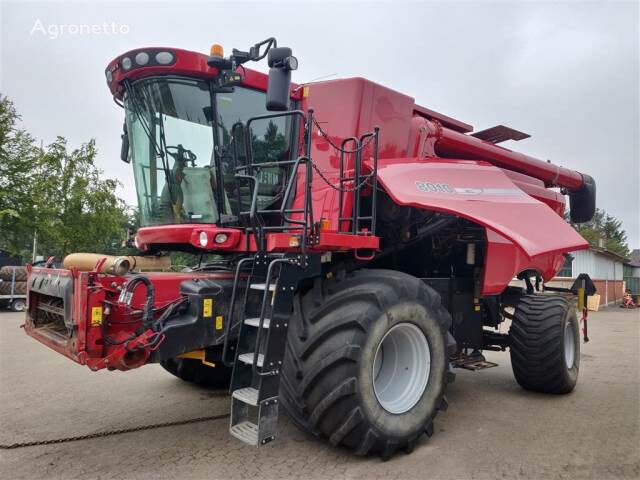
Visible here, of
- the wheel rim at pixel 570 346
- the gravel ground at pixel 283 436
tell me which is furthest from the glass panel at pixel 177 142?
the wheel rim at pixel 570 346

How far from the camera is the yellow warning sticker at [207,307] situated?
3.51m

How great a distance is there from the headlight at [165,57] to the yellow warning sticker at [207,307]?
6.31 ft

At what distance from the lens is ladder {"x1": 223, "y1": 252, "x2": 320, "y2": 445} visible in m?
3.15

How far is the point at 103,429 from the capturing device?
13.6ft

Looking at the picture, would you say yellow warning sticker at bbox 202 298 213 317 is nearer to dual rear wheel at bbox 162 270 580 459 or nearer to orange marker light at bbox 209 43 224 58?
dual rear wheel at bbox 162 270 580 459

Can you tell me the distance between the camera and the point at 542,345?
537 cm

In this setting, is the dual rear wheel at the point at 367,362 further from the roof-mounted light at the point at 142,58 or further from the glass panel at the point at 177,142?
the roof-mounted light at the point at 142,58

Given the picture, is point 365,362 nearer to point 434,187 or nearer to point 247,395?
point 247,395

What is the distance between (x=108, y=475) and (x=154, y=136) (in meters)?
2.59

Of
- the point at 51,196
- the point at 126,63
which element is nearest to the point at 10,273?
the point at 51,196

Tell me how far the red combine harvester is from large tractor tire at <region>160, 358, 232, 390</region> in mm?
22

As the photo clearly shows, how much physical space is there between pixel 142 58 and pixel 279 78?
1257mm

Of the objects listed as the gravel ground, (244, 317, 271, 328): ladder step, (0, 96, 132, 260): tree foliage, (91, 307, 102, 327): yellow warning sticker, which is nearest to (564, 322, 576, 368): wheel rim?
the gravel ground

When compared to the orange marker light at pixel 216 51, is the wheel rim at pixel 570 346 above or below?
below
